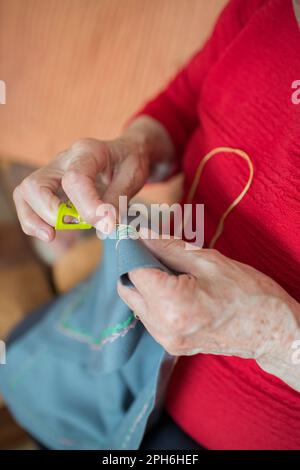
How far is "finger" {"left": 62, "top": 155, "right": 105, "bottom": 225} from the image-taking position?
42 cm

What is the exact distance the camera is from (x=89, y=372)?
0.65 metres

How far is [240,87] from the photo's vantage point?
1.72ft

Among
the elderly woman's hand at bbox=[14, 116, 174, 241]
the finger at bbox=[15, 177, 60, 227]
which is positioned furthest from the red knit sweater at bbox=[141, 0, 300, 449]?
the finger at bbox=[15, 177, 60, 227]

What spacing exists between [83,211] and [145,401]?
0.30 meters

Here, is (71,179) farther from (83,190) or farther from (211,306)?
(211,306)

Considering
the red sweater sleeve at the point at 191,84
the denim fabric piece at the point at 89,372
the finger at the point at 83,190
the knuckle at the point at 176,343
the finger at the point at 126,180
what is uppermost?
the red sweater sleeve at the point at 191,84

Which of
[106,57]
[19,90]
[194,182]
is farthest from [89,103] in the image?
[194,182]

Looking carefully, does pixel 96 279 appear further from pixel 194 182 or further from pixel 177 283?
pixel 177 283

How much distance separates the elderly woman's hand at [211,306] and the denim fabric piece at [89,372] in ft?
0.36

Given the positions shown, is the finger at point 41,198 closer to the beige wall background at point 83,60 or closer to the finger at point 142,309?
the finger at point 142,309

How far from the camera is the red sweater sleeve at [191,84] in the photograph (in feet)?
1.89

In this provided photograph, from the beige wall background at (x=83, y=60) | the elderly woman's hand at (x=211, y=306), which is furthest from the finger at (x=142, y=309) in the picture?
the beige wall background at (x=83, y=60)

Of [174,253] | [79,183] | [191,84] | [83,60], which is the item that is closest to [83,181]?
[79,183]

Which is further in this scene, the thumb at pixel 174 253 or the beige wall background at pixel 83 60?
the beige wall background at pixel 83 60
